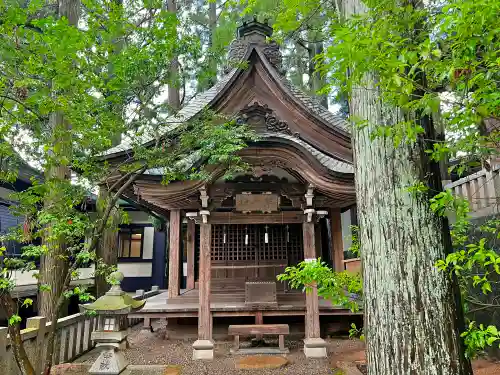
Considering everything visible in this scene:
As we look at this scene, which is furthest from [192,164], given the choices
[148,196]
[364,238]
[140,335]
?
[140,335]

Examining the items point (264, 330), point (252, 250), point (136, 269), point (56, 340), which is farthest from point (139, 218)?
point (264, 330)

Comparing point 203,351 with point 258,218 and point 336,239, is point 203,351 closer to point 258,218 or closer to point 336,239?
point 258,218

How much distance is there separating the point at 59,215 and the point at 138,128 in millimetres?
1763

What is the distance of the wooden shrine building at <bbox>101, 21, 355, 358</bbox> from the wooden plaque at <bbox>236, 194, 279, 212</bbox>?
2 centimetres

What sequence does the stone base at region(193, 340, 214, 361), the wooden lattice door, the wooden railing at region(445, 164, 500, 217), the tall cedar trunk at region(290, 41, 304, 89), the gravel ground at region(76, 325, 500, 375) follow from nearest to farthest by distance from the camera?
the wooden railing at region(445, 164, 500, 217)
the gravel ground at region(76, 325, 500, 375)
the stone base at region(193, 340, 214, 361)
the wooden lattice door
the tall cedar trunk at region(290, 41, 304, 89)

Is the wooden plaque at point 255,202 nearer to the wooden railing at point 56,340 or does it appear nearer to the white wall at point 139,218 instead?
the wooden railing at point 56,340

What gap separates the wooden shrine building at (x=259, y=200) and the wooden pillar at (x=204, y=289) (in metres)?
0.02

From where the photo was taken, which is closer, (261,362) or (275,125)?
(261,362)

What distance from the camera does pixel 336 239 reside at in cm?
864

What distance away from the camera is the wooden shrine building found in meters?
6.35

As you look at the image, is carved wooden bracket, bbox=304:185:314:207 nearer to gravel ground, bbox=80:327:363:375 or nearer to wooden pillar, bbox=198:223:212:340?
wooden pillar, bbox=198:223:212:340

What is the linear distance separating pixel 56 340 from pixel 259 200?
4.66m

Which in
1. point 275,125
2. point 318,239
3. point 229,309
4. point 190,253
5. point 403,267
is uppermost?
point 275,125

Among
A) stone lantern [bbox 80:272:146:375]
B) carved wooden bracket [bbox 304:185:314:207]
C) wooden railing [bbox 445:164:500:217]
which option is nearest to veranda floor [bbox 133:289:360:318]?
carved wooden bracket [bbox 304:185:314:207]
